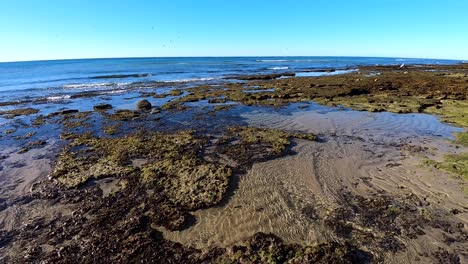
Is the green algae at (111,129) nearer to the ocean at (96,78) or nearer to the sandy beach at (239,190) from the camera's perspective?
the sandy beach at (239,190)

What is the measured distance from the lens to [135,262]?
6312 mm

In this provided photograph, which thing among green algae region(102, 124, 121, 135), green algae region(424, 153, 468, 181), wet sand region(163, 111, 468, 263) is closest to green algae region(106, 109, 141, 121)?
green algae region(102, 124, 121, 135)

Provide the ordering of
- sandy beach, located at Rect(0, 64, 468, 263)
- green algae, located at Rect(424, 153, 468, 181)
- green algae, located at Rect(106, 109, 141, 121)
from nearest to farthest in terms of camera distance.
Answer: sandy beach, located at Rect(0, 64, 468, 263) → green algae, located at Rect(424, 153, 468, 181) → green algae, located at Rect(106, 109, 141, 121)

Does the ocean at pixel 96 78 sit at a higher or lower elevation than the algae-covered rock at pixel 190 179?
higher

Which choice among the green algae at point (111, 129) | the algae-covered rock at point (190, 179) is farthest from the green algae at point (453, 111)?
the green algae at point (111, 129)

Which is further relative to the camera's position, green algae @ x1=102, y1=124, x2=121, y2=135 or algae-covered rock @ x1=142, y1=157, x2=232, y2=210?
green algae @ x1=102, y1=124, x2=121, y2=135

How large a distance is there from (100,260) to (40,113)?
22.1 metres

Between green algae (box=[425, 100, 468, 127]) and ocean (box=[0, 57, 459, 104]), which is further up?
ocean (box=[0, 57, 459, 104])

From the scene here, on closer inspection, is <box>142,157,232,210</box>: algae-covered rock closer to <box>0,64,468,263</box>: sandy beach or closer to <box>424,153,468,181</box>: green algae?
<box>0,64,468,263</box>: sandy beach

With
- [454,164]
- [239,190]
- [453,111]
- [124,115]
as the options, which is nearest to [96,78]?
[124,115]

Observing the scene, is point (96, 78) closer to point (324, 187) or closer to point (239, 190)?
point (239, 190)

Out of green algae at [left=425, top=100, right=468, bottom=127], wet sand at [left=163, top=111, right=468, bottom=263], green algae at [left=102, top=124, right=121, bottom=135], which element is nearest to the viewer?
wet sand at [left=163, top=111, right=468, bottom=263]

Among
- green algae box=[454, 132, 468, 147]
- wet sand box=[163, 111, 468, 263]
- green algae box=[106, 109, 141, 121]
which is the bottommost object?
wet sand box=[163, 111, 468, 263]

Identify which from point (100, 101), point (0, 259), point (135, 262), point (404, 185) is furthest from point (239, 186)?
point (100, 101)
